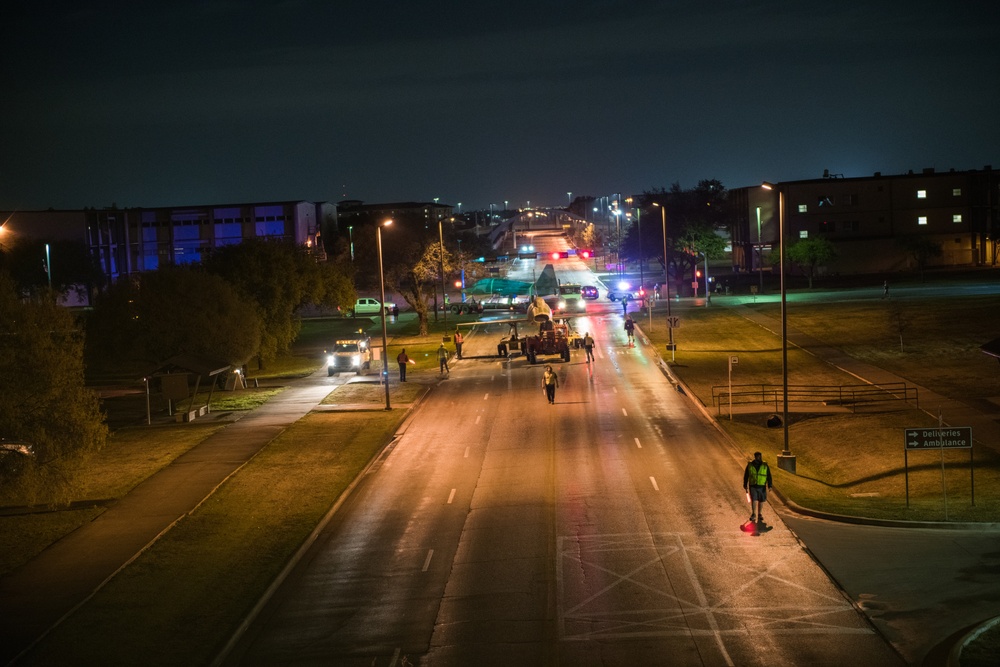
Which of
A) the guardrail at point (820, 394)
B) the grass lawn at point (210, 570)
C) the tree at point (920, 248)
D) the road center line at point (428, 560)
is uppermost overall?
the tree at point (920, 248)

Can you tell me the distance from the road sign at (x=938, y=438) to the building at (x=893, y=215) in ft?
288

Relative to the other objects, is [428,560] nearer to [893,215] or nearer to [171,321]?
[171,321]

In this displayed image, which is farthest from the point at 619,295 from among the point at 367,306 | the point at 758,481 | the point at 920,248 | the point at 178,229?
the point at 758,481

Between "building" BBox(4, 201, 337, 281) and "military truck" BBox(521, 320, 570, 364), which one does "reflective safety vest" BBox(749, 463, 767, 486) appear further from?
"building" BBox(4, 201, 337, 281)

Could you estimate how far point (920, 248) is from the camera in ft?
336

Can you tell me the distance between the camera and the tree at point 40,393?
23547 mm

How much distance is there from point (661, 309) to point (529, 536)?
6542 cm

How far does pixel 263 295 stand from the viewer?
61.5 m

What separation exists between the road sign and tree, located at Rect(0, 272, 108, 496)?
20194 millimetres

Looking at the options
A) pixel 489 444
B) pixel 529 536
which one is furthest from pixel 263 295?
pixel 529 536

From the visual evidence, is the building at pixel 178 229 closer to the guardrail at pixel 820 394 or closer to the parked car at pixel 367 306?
the parked car at pixel 367 306

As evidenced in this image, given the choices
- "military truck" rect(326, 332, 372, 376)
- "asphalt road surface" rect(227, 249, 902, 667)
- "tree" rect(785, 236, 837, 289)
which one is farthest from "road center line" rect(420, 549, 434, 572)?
"tree" rect(785, 236, 837, 289)

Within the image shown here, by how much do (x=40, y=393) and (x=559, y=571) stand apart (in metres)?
13.9

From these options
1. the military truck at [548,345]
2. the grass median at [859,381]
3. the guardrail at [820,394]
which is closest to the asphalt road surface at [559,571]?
the grass median at [859,381]
